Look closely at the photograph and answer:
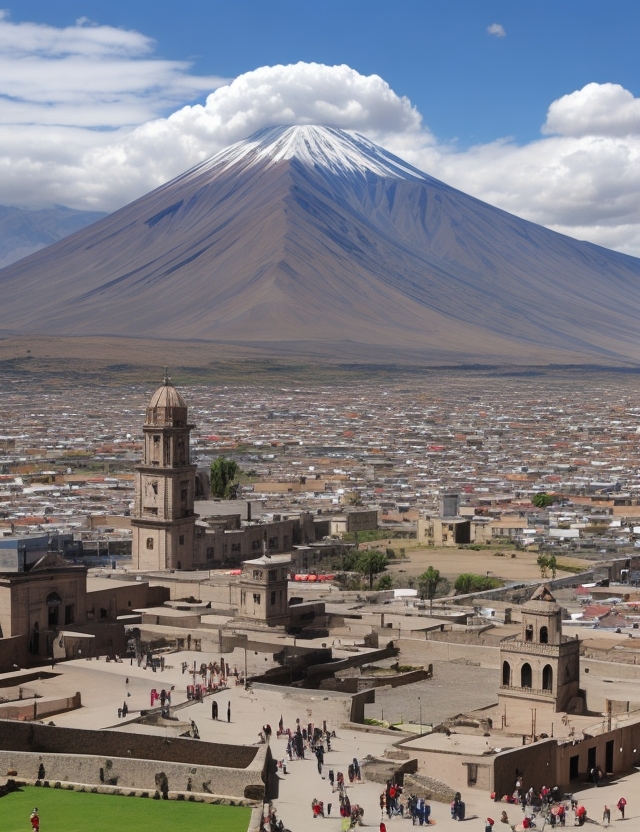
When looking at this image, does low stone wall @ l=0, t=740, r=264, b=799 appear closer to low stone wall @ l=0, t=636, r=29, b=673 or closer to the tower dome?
low stone wall @ l=0, t=636, r=29, b=673

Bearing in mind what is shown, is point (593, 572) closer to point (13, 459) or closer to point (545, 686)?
point (545, 686)

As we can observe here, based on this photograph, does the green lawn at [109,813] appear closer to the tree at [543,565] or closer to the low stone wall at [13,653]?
the low stone wall at [13,653]

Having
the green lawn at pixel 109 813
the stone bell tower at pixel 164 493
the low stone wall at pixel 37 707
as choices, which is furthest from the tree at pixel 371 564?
the green lawn at pixel 109 813

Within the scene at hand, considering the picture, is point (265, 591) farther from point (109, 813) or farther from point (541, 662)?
point (109, 813)

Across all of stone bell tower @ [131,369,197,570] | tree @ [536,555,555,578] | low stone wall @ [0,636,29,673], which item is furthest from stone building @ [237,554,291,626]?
tree @ [536,555,555,578]

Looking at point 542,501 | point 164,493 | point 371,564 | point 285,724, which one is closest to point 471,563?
point 371,564

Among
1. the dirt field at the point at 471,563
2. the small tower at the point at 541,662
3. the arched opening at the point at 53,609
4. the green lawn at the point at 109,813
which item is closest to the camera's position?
the green lawn at the point at 109,813
